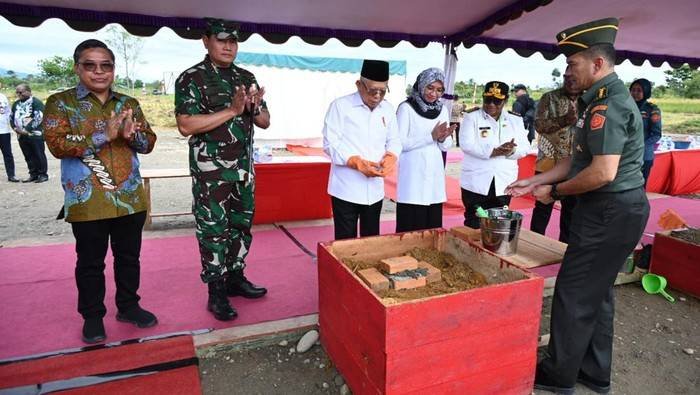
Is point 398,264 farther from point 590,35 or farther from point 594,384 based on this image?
point 590,35

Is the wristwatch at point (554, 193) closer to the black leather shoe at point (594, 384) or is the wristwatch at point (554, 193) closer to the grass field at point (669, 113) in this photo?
the black leather shoe at point (594, 384)

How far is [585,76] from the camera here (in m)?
1.96

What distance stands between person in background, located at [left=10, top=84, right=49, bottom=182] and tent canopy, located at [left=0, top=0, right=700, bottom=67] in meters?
4.52

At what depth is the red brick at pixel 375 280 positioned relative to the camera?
1.95m

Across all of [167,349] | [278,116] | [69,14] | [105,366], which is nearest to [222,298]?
[167,349]

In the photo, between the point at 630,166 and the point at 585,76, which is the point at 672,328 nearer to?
the point at 630,166

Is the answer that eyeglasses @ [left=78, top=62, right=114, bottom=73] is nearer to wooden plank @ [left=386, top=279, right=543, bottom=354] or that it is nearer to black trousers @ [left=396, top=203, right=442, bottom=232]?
wooden plank @ [left=386, top=279, right=543, bottom=354]

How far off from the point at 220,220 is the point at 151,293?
101cm

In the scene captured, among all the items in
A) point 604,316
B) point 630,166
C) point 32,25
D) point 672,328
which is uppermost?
point 32,25

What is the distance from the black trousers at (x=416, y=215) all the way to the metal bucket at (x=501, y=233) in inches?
37.0

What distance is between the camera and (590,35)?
6.16ft

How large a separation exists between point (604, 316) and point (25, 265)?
4315mm

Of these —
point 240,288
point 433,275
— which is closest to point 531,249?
point 433,275

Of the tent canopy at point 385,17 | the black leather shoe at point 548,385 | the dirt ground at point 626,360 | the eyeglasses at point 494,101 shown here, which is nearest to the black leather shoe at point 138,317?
the dirt ground at point 626,360
